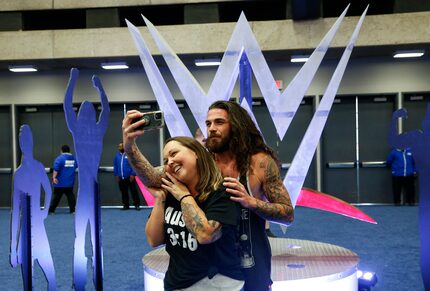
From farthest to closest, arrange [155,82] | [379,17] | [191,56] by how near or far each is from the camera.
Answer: [191,56] < [379,17] < [155,82]

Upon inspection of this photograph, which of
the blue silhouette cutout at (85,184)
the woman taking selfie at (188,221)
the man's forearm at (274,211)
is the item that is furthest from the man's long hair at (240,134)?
the blue silhouette cutout at (85,184)

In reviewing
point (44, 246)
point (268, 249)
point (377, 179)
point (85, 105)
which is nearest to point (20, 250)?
point (44, 246)

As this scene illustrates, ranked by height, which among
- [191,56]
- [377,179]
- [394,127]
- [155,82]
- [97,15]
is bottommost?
[377,179]

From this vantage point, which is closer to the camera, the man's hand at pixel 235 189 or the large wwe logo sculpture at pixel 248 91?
the man's hand at pixel 235 189

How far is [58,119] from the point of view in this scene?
37.2 ft

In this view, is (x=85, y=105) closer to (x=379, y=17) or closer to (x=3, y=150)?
(x=379, y=17)

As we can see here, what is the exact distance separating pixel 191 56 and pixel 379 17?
3.75 m

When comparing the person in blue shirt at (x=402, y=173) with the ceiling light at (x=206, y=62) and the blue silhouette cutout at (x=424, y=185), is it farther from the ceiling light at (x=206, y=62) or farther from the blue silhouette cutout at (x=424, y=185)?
the blue silhouette cutout at (x=424, y=185)

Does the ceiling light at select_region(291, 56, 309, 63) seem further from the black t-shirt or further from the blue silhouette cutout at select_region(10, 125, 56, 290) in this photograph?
the black t-shirt

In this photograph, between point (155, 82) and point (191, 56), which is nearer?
point (155, 82)

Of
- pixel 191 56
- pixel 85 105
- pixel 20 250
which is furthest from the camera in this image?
pixel 191 56

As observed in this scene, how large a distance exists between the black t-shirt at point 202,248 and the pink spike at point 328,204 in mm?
3014

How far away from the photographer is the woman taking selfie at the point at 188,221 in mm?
1744

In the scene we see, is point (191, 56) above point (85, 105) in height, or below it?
above
